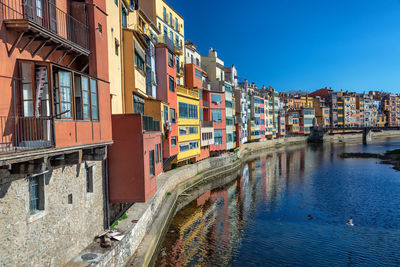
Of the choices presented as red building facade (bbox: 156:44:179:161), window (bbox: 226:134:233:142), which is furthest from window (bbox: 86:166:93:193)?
window (bbox: 226:134:233:142)

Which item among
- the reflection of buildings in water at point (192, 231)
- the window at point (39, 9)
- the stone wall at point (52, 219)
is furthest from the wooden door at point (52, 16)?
the reflection of buildings in water at point (192, 231)

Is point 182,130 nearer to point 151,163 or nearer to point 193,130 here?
point 193,130

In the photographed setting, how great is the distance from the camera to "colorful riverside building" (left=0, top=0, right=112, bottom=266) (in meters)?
9.09

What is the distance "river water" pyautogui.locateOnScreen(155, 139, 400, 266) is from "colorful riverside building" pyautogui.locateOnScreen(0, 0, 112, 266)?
8.82m

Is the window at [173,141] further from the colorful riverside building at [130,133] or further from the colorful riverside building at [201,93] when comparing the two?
the colorful riverside building at [201,93]

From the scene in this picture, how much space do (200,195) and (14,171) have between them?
27725 millimetres

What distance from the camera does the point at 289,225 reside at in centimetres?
2572

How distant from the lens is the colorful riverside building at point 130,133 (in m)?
15.9

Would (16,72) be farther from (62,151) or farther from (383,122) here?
(383,122)

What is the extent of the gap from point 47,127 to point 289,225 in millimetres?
21344

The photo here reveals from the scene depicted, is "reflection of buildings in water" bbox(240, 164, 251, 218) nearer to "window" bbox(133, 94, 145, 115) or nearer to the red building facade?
the red building facade

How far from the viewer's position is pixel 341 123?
138 m

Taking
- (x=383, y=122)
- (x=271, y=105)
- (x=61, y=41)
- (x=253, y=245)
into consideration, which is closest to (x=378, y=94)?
(x=383, y=122)

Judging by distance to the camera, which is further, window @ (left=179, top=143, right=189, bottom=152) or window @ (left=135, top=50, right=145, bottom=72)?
window @ (left=179, top=143, right=189, bottom=152)
